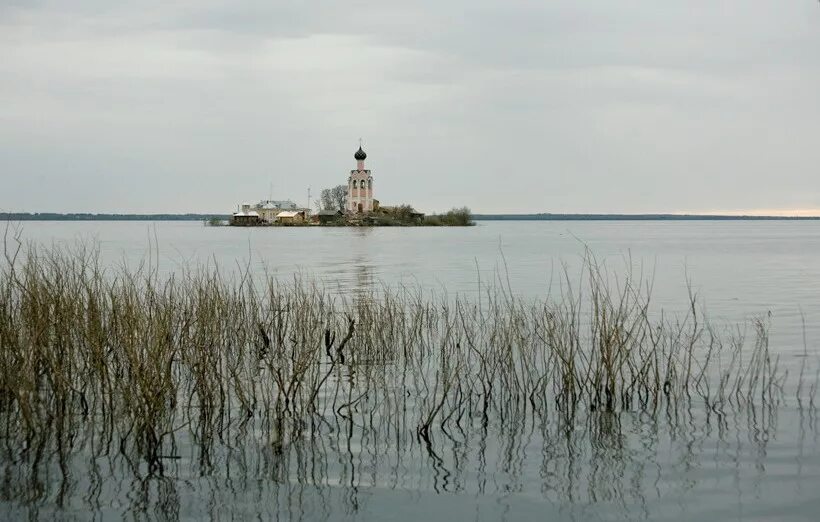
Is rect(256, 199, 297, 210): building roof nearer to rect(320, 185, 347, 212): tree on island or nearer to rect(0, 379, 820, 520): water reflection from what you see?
rect(320, 185, 347, 212): tree on island

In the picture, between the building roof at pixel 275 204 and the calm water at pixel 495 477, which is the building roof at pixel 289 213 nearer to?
the building roof at pixel 275 204

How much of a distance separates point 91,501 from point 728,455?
5094 millimetres

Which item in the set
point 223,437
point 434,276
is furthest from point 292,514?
point 434,276

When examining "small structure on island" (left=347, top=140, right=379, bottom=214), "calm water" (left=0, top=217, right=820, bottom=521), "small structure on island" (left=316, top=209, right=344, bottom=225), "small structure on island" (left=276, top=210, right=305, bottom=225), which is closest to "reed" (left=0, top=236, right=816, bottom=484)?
"calm water" (left=0, top=217, right=820, bottom=521)

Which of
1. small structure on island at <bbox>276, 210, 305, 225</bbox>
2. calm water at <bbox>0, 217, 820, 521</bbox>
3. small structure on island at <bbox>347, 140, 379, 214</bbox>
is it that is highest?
small structure on island at <bbox>347, 140, 379, 214</bbox>

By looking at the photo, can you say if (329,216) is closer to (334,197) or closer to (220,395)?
(334,197)

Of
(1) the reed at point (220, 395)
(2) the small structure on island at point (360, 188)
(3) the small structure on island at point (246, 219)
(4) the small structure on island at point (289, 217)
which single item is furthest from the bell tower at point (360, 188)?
(1) the reed at point (220, 395)

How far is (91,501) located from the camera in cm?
607

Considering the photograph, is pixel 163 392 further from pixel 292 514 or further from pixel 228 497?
pixel 292 514

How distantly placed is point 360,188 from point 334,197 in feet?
88.4

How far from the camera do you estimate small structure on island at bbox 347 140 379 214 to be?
13575 cm

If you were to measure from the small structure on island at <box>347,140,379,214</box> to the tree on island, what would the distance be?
22247mm

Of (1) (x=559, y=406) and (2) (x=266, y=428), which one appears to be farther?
(1) (x=559, y=406)

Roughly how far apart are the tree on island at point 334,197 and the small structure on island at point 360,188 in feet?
73.0
